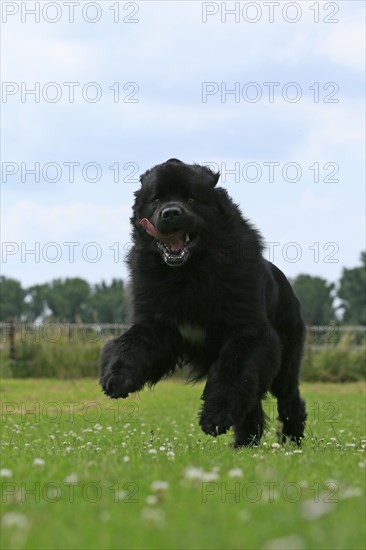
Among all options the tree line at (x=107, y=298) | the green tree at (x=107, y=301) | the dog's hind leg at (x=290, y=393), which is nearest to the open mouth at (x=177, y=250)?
the dog's hind leg at (x=290, y=393)

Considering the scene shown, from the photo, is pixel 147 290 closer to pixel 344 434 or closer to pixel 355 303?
pixel 344 434

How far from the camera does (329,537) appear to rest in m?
2.95

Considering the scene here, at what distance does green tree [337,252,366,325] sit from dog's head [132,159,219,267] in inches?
3584

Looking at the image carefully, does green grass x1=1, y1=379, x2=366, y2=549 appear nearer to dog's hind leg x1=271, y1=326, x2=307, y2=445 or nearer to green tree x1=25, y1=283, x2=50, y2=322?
dog's hind leg x1=271, y1=326, x2=307, y2=445

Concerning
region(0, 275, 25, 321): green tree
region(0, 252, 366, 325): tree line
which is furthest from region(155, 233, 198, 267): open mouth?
region(0, 275, 25, 321): green tree

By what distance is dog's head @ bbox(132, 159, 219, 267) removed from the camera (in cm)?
720

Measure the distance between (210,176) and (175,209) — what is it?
880mm

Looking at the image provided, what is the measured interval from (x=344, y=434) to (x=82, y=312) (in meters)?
106

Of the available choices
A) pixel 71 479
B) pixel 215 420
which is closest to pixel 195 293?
pixel 215 420

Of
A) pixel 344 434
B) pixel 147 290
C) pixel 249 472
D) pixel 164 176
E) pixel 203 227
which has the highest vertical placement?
pixel 164 176

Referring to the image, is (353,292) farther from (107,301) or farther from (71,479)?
(71,479)

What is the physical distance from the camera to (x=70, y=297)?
11681cm

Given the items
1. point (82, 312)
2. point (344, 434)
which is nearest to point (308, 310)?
point (82, 312)

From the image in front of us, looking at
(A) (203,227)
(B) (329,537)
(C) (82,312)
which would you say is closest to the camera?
(B) (329,537)
